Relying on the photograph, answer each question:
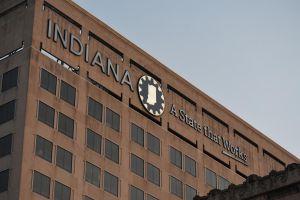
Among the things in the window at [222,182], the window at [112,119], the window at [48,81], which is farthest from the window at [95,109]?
the window at [222,182]

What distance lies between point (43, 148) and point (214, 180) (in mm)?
32430

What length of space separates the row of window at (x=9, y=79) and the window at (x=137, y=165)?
17023 millimetres

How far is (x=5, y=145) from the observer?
8075cm

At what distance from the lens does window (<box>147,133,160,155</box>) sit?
96.9 metres

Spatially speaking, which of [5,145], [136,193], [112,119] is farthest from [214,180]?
[5,145]

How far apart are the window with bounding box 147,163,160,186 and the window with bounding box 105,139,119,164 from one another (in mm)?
5844

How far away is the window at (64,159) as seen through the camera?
272 ft

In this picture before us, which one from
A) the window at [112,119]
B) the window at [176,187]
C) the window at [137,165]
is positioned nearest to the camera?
the window at [112,119]

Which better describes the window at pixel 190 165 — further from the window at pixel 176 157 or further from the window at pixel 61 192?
the window at pixel 61 192

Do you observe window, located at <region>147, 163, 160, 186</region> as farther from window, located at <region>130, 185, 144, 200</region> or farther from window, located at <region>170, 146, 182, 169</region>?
window, located at <region>170, 146, 182, 169</region>

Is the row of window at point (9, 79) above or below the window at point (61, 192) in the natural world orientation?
above

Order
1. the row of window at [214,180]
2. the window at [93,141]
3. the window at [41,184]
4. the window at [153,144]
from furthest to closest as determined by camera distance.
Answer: the row of window at [214,180] → the window at [153,144] → the window at [93,141] → the window at [41,184]

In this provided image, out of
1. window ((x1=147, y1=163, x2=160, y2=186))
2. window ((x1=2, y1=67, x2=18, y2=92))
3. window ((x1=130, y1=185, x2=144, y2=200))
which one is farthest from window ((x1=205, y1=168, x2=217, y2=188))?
window ((x1=2, y1=67, x2=18, y2=92))

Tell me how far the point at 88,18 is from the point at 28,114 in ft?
54.6
